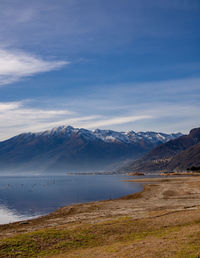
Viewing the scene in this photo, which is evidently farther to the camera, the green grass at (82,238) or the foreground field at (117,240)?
the green grass at (82,238)

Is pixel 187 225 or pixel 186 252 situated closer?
pixel 186 252

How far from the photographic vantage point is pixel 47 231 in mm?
35406

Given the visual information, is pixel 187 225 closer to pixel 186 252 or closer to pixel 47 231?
pixel 186 252

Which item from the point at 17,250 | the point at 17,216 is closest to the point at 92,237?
the point at 17,250

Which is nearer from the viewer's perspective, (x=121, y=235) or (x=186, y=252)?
(x=186, y=252)

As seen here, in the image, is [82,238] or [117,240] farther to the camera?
[82,238]

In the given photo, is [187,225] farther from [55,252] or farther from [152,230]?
[55,252]

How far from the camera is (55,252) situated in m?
27.5

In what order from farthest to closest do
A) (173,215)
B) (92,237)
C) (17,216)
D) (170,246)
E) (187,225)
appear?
(17,216), (173,215), (187,225), (92,237), (170,246)

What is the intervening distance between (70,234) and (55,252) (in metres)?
6.19

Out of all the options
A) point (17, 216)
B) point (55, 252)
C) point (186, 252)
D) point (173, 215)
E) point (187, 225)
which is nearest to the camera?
point (186, 252)

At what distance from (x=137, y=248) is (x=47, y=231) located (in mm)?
13513

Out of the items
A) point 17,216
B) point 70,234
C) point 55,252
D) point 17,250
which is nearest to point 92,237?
point 70,234

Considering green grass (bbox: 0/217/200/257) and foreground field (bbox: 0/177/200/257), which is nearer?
foreground field (bbox: 0/177/200/257)
